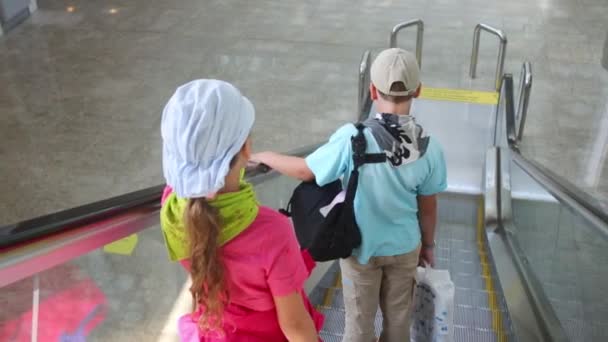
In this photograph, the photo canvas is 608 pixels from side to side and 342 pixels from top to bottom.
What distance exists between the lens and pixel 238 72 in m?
8.63

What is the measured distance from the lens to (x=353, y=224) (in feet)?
8.71

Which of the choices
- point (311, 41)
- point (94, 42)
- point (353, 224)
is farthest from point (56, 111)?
point (353, 224)

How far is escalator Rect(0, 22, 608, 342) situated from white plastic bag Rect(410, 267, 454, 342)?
0.64 m

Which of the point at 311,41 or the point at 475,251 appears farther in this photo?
the point at 311,41

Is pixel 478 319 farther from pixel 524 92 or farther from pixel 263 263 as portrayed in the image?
pixel 524 92

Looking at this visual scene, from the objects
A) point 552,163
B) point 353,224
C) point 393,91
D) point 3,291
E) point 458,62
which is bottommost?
point 552,163

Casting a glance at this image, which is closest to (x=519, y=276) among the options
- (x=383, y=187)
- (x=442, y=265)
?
(x=442, y=265)

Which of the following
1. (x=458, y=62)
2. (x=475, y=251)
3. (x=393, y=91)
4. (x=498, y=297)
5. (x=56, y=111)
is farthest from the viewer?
(x=458, y=62)

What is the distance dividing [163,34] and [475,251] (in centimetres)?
623

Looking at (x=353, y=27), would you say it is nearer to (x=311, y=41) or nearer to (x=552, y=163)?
(x=311, y=41)

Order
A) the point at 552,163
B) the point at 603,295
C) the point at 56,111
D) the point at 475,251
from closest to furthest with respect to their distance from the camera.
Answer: the point at 603,295 < the point at 475,251 < the point at 552,163 < the point at 56,111

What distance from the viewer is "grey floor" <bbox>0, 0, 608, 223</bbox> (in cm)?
690

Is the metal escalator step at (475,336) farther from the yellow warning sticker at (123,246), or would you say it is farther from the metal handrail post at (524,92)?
the metal handrail post at (524,92)

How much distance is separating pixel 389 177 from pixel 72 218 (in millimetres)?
1171
